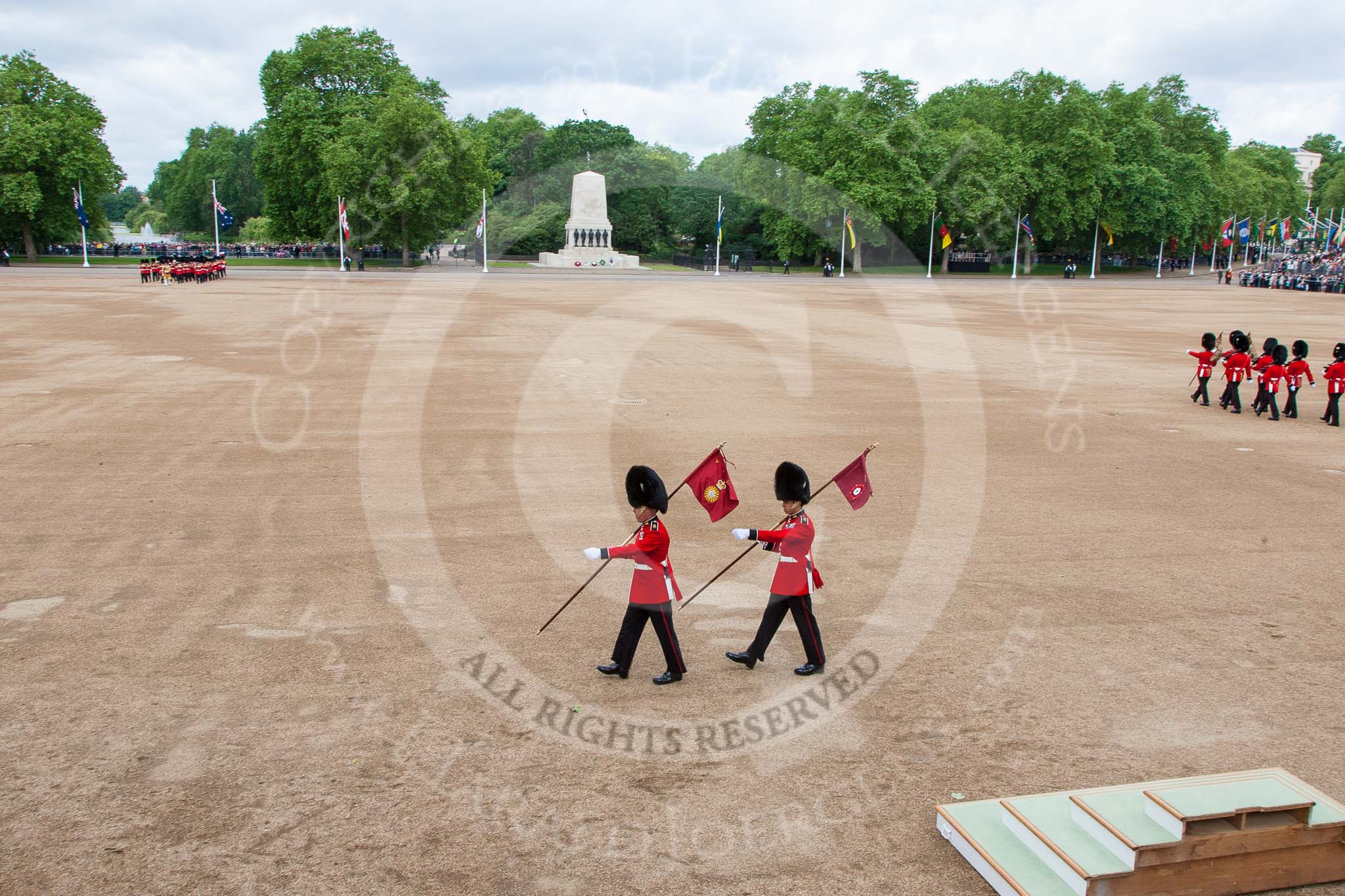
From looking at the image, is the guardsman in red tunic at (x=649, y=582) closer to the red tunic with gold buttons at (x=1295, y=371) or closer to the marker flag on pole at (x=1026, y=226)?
the red tunic with gold buttons at (x=1295, y=371)

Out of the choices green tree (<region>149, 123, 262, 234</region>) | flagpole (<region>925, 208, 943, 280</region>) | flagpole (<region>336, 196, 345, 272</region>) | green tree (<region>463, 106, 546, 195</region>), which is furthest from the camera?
green tree (<region>149, 123, 262, 234</region>)

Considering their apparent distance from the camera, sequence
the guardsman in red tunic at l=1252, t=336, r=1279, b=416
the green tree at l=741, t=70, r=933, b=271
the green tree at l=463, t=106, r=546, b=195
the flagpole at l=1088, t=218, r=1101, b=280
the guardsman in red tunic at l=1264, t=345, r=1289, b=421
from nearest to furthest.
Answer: the guardsman in red tunic at l=1264, t=345, r=1289, b=421
the guardsman in red tunic at l=1252, t=336, r=1279, b=416
the green tree at l=741, t=70, r=933, b=271
the flagpole at l=1088, t=218, r=1101, b=280
the green tree at l=463, t=106, r=546, b=195

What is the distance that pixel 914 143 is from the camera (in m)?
79.4

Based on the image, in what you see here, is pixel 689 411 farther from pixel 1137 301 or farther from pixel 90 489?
pixel 1137 301

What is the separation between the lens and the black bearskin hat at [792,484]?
24.3 feet

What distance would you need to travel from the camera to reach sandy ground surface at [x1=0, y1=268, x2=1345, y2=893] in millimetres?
5570

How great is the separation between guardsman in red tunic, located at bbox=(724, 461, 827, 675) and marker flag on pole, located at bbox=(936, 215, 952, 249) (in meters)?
75.5

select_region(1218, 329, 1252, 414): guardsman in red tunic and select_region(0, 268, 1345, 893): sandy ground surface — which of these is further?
select_region(1218, 329, 1252, 414): guardsman in red tunic

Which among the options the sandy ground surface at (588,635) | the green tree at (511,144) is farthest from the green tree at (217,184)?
the sandy ground surface at (588,635)

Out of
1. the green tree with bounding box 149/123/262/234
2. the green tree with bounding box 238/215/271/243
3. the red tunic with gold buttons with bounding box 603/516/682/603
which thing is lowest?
the red tunic with gold buttons with bounding box 603/516/682/603

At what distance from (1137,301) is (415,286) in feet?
132

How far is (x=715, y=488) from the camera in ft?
25.2

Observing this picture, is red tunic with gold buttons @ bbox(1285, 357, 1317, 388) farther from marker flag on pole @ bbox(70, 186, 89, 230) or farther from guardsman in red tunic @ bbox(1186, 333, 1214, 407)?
marker flag on pole @ bbox(70, 186, 89, 230)

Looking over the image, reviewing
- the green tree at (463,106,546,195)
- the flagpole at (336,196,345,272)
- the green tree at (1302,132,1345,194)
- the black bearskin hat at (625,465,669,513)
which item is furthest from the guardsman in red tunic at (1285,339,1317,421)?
the green tree at (1302,132,1345,194)
